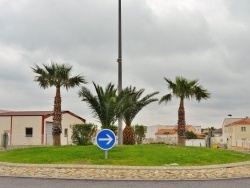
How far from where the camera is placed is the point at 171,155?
1759 cm

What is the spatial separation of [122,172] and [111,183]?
84.2 inches

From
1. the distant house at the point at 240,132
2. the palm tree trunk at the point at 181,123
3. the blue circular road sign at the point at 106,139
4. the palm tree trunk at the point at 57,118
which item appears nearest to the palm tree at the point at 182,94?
the palm tree trunk at the point at 181,123

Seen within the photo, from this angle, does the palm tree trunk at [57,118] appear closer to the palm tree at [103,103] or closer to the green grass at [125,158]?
the palm tree at [103,103]

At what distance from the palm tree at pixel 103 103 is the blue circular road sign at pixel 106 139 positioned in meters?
5.59

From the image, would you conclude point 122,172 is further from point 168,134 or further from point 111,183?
point 168,134

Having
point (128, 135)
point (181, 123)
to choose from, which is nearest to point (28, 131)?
point (181, 123)

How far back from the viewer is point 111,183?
11.5 meters

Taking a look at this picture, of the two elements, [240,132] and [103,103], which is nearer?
[103,103]

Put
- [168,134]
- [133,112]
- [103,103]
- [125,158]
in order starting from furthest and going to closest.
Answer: [168,134] < [133,112] < [103,103] < [125,158]

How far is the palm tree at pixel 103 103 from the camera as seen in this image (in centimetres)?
2197

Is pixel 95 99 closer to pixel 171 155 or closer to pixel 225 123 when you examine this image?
pixel 171 155

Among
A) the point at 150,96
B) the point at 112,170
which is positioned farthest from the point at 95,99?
the point at 112,170

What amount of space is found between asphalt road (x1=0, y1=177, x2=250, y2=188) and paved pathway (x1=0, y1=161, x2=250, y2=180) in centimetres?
72

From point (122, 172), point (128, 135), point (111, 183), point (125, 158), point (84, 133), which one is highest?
point (84, 133)
